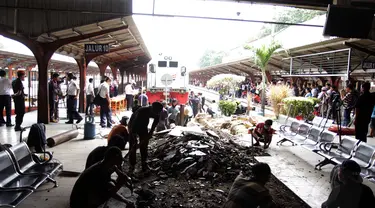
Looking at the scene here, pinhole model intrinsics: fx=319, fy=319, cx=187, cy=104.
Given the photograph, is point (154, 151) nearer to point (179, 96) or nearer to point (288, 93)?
point (288, 93)

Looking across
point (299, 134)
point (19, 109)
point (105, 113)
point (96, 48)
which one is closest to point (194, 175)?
point (299, 134)

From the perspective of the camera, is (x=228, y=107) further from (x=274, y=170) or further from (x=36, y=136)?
(x=36, y=136)

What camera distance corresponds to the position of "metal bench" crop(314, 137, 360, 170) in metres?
6.43

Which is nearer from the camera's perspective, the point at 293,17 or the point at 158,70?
the point at 158,70

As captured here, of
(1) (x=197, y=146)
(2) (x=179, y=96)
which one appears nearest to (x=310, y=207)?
(1) (x=197, y=146)

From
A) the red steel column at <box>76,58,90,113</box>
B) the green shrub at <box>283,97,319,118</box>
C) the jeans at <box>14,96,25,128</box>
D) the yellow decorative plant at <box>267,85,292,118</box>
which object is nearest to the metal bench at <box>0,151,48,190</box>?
the jeans at <box>14,96,25,128</box>

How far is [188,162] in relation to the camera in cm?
678

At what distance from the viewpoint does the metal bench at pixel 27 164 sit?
15.7 feet

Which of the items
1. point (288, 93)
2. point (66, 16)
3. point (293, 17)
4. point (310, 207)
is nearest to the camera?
point (310, 207)

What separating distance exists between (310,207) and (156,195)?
2448 mm

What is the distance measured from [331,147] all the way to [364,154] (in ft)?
3.97

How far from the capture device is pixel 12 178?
Answer: 14.9ft

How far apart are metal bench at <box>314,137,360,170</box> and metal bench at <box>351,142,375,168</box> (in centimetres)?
10

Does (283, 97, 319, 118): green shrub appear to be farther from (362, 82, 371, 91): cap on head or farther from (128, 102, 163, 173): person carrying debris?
(128, 102, 163, 173): person carrying debris
